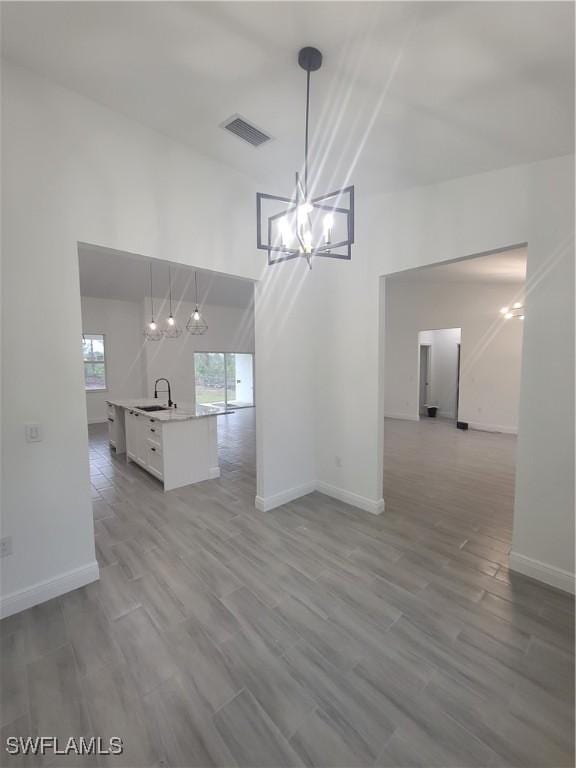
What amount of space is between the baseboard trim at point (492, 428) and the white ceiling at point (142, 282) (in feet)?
19.7

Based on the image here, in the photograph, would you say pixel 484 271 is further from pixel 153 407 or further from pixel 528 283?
pixel 153 407

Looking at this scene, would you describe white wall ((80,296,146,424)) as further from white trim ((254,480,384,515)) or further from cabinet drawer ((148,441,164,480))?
white trim ((254,480,384,515))

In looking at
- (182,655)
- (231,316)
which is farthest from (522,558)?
(231,316)

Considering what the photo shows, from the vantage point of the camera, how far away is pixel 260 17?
4.98ft

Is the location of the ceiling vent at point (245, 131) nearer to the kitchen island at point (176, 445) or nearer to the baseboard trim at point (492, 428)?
the kitchen island at point (176, 445)

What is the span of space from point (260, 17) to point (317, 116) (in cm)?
72

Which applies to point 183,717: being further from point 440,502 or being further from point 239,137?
point 239,137

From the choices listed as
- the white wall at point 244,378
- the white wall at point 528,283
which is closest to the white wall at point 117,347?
the white wall at point 244,378

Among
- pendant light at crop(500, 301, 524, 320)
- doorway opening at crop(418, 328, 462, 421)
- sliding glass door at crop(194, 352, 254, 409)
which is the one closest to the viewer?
pendant light at crop(500, 301, 524, 320)

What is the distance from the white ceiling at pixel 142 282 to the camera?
5.64 metres

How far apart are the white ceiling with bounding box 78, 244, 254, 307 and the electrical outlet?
13.2 feet

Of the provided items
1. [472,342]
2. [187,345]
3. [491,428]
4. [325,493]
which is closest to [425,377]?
[472,342]

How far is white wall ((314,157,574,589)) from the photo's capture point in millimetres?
2188

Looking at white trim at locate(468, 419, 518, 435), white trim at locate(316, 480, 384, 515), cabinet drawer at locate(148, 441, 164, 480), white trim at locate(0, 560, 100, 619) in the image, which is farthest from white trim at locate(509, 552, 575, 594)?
white trim at locate(468, 419, 518, 435)
